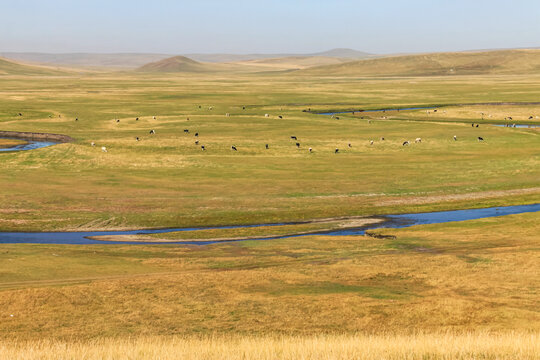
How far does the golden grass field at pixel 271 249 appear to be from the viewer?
2186cm

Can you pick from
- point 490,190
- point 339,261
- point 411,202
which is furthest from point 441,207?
point 339,261

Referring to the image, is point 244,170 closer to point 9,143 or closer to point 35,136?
point 9,143

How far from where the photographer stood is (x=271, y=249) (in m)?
37.9

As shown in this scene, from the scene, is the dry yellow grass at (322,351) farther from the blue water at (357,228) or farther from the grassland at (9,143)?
the grassland at (9,143)

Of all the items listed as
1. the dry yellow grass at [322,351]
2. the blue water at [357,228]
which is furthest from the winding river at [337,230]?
the dry yellow grass at [322,351]

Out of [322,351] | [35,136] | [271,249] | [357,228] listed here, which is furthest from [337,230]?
[35,136]

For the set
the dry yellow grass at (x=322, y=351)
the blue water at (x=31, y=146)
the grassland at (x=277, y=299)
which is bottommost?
the blue water at (x=31, y=146)

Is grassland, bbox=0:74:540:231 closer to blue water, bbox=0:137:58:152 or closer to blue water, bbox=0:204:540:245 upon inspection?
blue water, bbox=0:204:540:245

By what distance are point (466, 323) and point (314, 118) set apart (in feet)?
281

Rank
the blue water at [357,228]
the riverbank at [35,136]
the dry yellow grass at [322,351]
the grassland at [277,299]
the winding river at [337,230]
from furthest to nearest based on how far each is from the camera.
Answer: the riverbank at [35,136], the blue water at [357,228], the winding river at [337,230], the grassland at [277,299], the dry yellow grass at [322,351]

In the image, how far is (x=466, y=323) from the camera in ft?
77.0

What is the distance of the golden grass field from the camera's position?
861 inches

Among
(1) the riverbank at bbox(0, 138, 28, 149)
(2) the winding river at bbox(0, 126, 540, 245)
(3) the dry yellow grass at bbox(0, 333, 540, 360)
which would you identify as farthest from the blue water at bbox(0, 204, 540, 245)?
(1) the riverbank at bbox(0, 138, 28, 149)

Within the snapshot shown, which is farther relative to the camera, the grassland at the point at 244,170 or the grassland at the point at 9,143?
the grassland at the point at 9,143
